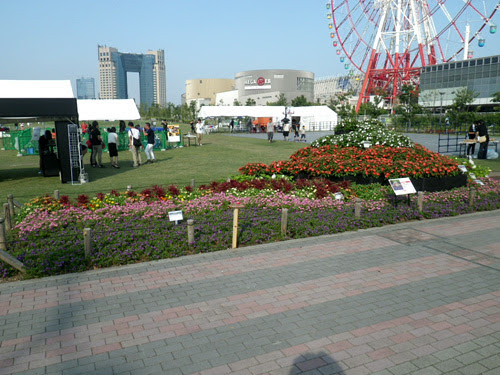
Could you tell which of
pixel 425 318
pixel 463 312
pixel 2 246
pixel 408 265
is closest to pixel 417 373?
pixel 425 318

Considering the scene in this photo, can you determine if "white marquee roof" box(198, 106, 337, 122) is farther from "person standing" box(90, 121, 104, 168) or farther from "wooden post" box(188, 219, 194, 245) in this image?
"wooden post" box(188, 219, 194, 245)

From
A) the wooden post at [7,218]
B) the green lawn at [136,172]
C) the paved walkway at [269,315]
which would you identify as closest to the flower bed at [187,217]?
the wooden post at [7,218]

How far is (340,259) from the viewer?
742 centimetres

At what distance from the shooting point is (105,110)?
2569 cm

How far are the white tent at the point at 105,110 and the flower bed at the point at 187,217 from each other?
15.7 meters

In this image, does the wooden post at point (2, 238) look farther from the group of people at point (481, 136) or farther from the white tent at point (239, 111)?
the white tent at point (239, 111)

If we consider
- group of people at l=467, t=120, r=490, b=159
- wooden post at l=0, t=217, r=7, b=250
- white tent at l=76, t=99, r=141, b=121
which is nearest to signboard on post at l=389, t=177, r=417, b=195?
wooden post at l=0, t=217, r=7, b=250

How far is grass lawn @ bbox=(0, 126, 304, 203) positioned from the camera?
1353 cm

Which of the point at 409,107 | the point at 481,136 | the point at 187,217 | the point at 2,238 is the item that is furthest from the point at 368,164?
the point at 409,107

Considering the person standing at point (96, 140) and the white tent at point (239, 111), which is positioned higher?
the white tent at point (239, 111)

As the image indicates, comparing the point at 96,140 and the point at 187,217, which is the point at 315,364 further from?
the point at 96,140

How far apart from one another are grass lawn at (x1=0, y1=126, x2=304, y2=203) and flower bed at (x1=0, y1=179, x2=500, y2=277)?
3.26 meters

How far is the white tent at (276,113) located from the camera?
151 feet

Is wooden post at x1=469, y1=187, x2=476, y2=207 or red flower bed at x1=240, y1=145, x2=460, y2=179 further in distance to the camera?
red flower bed at x1=240, y1=145, x2=460, y2=179
